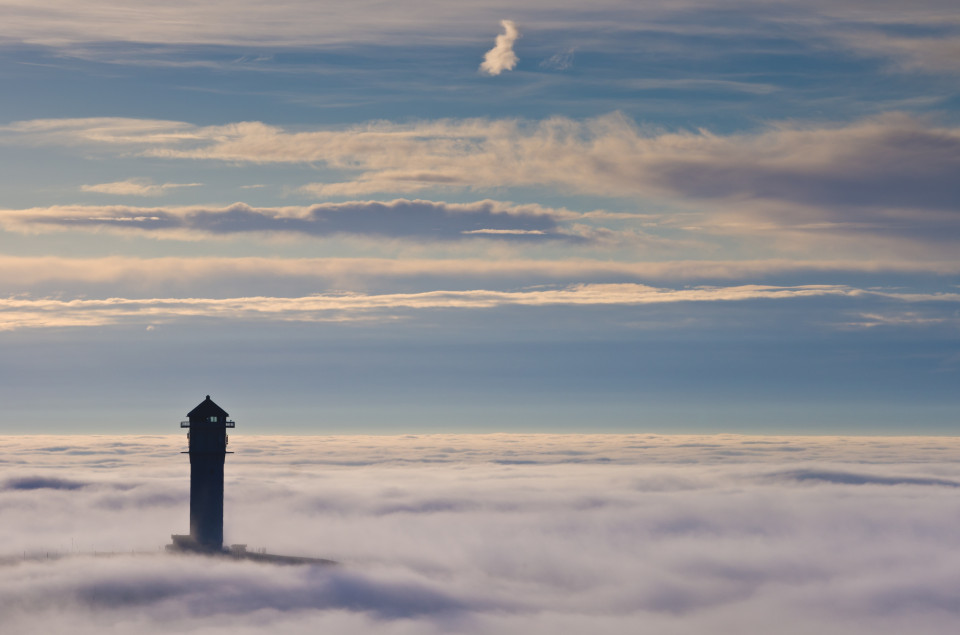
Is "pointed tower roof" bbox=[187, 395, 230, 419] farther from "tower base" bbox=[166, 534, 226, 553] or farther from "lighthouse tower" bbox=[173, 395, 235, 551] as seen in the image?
"tower base" bbox=[166, 534, 226, 553]

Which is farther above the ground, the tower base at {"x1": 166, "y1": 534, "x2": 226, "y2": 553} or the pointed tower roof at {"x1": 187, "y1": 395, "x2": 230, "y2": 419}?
the pointed tower roof at {"x1": 187, "y1": 395, "x2": 230, "y2": 419}

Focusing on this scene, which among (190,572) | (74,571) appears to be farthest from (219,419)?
(74,571)

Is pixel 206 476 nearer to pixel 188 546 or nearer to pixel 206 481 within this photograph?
pixel 206 481

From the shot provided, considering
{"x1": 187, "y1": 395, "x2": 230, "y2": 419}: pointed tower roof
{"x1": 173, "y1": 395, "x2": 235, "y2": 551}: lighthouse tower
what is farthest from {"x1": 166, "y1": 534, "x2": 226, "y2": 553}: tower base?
{"x1": 187, "y1": 395, "x2": 230, "y2": 419}: pointed tower roof

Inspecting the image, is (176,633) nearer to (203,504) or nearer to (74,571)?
(74,571)

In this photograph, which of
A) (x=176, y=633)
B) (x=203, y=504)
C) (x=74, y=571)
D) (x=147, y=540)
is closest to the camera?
(x=203, y=504)

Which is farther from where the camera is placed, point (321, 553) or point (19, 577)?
point (321, 553)

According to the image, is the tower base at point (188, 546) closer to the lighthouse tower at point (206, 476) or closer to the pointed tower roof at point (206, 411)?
the lighthouse tower at point (206, 476)

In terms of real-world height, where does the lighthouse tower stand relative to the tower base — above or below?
above
